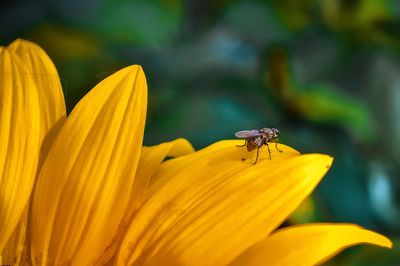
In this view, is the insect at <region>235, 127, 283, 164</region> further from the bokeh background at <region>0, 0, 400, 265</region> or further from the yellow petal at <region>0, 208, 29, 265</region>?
the yellow petal at <region>0, 208, 29, 265</region>

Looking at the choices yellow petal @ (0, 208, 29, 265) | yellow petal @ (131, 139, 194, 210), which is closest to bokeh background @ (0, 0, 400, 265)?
yellow petal @ (131, 139, 194, 210)

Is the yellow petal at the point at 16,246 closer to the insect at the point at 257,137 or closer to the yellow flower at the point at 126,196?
the yellow flower at the point at 126,196

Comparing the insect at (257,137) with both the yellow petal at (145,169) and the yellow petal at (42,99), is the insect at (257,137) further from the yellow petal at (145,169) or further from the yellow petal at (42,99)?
the yellow petal at (42,99)

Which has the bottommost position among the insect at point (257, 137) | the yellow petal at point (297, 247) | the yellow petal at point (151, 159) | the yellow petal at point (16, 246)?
the yellow petal at point (16, 246)

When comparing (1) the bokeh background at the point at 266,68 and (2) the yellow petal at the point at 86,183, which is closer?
(2) the yellow petal at the point at 86,183

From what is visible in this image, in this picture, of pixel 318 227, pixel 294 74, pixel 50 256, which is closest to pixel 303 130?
pixel 294 74

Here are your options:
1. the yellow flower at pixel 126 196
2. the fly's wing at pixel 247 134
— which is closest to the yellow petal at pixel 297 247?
the yellow flower at pixel 126 196

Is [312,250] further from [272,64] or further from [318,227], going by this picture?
[272,64]

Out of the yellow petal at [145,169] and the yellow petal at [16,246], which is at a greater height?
the yellow petal at [145,169]

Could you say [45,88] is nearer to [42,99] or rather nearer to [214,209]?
[42,99]
